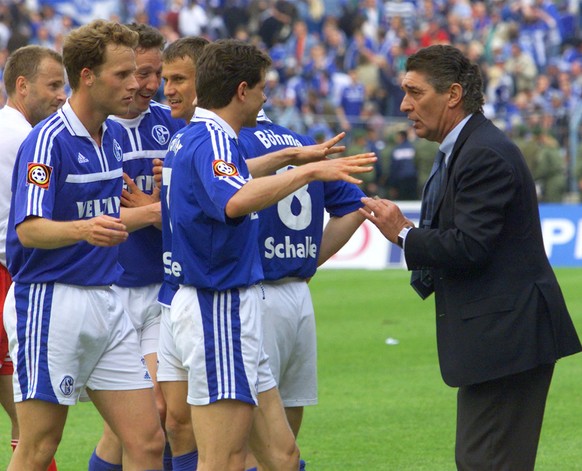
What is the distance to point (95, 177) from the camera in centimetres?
577

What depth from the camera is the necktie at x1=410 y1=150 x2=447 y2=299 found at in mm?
5594

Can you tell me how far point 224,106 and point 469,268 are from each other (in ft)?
4.39

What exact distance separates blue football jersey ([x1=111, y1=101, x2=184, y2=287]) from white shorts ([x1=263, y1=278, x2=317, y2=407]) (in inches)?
36.5

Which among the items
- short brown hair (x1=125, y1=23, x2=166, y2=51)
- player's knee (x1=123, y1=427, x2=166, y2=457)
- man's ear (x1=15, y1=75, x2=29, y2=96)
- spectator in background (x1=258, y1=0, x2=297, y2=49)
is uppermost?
short brown hair (x1=125, y1=23, x2=166, y2=51)

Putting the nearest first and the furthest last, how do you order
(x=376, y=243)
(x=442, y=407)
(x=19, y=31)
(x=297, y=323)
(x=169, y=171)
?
(x=169, y=171) → (x=297, y=323) → (x=442, y=407) → (x=376, y=243) → (x=19, y=31)

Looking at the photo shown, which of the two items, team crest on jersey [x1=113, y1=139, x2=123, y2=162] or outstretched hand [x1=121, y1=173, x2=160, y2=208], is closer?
team crest on jersey [x1=113, y1=139, x2=123, y2=162]

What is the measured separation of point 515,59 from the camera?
96.8ft

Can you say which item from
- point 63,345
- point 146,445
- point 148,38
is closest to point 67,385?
point 63,345

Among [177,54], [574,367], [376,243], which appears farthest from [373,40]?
[177,54]

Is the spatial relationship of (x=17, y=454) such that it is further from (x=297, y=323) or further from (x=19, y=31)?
(x=19, y=31)

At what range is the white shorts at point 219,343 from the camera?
17.7ft

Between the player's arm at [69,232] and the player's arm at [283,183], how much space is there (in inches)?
20.3

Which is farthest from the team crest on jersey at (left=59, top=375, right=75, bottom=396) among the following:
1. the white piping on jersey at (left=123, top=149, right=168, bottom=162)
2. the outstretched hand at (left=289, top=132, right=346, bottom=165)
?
the white piping on jersey at (left=123, top=149, right=168, bottom=162)

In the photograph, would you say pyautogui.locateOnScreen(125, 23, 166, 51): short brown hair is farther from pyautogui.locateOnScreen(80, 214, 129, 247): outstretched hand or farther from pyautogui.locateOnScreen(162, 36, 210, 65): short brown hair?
pyautogui.locateOnScreen(80, 214, 129, 247): outstretched hand
